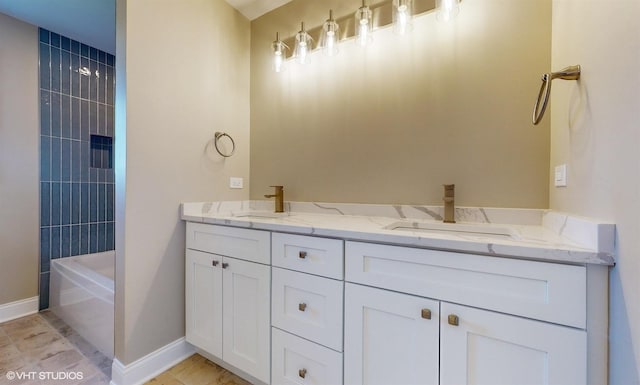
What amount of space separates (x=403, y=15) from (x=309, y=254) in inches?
54.4

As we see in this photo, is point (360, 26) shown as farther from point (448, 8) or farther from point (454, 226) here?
point (454, 226)

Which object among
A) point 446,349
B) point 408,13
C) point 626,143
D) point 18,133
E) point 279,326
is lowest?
point 279,326

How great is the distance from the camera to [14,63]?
213 centimetres

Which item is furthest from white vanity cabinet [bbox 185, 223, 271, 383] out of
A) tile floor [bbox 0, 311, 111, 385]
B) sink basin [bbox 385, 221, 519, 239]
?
sink basin [bbox 385, 221, 519, 239]

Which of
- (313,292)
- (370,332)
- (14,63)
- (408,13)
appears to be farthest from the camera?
(14,63)

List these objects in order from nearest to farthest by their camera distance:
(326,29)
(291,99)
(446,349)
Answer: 1. (446,349)
2. (326,29)
3. (291,99)

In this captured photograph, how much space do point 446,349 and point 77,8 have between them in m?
3.24

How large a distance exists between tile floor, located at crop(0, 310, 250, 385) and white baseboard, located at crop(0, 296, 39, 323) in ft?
0.56

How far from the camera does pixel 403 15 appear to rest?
1440mm

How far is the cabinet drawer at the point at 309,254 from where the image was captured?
1.11 meters

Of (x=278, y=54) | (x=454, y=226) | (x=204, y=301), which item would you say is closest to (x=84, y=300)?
(x=204, y=301)

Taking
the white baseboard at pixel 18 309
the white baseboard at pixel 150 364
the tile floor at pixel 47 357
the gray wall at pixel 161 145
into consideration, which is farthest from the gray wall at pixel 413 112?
the white baseboard at pixel 18 309

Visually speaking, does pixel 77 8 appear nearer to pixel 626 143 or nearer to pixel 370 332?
pixel 370 332

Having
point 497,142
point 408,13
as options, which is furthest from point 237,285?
point 408,13
